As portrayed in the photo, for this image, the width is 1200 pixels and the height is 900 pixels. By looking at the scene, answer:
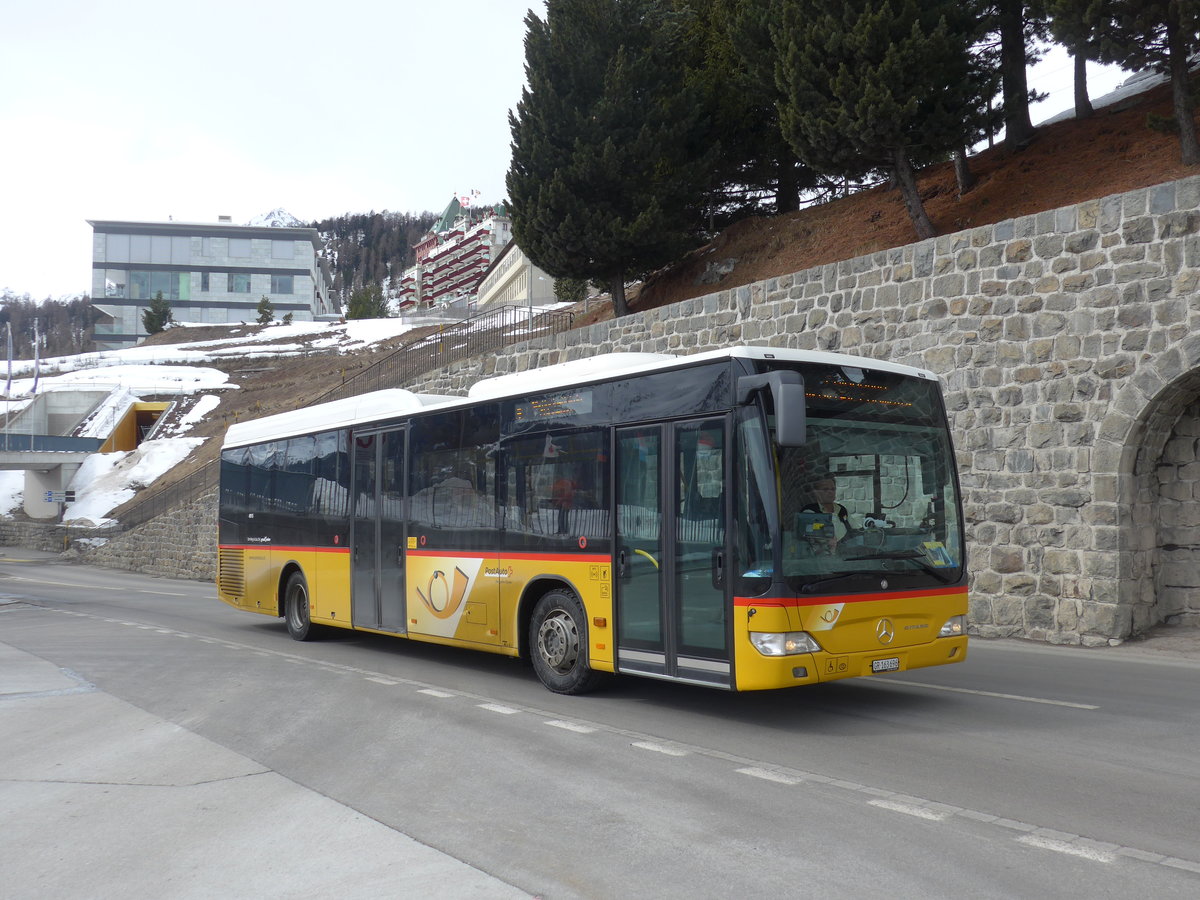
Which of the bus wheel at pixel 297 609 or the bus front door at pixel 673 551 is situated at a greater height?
the bus front door at pixel 673 551

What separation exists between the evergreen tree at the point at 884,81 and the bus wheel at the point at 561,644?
1448 centimetres

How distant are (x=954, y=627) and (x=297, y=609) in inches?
377

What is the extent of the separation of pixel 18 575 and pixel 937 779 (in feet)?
110

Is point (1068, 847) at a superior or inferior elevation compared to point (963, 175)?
inferior

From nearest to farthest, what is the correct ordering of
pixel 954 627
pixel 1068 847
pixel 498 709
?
pixel 1068 847 → pixel 954 627 → pixel 498 709

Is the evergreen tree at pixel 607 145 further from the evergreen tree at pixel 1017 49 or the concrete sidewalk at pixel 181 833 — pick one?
the concrete sidewalk at pixel 181 833

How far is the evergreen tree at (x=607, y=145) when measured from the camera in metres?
27.3

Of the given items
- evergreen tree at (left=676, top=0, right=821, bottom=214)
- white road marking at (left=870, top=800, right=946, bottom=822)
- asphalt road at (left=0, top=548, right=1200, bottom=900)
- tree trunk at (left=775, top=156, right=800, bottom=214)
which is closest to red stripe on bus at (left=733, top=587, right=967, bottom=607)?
asphalt road at (left=0, top=548, right=1200, bottom=900)

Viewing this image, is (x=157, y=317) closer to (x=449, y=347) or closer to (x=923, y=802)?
(x=449, y=347)

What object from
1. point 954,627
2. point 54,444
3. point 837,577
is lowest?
point 954,627

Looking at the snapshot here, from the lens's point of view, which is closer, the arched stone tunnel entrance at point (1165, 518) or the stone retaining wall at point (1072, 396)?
the stone retaining wall at point (1072, 396)

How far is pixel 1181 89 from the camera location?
1736 centimetres

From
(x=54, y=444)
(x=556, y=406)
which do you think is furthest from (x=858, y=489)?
(x=54, y=444)

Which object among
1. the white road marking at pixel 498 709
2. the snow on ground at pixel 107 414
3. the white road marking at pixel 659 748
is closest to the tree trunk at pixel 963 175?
the white road marking at pixel 498 709
